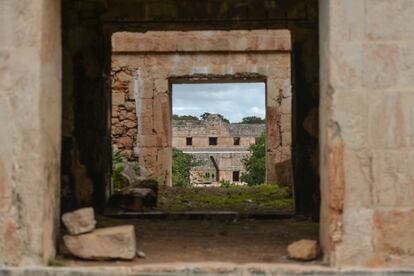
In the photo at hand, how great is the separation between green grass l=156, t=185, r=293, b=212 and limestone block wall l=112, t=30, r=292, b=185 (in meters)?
1.15

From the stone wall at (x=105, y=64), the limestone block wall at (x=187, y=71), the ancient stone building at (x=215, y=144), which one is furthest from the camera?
the ancient stone building at (x=215, y=144)

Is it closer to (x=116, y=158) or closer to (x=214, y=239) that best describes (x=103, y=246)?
(x=214, y=239)

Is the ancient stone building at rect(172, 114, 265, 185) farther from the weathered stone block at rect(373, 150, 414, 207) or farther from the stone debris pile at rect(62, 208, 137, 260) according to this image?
the weathered stone block at rect(373, 150, 414, 207)

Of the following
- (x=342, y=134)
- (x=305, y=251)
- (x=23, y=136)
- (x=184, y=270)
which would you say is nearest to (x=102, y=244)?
(x=184, y=270)

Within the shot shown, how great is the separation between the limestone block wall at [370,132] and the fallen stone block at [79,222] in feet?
4.95

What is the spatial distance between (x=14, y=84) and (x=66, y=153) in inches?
117

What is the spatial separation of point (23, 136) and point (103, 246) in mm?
832

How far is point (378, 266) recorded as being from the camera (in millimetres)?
3561

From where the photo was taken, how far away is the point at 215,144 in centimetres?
3909

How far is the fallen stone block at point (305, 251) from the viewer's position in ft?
12.6

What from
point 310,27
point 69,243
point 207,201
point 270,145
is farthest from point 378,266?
point 270,145

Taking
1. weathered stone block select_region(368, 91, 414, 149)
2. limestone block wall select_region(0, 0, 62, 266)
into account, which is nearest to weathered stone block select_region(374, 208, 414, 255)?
weathered stone block select_region(368, 91, 414, 149)

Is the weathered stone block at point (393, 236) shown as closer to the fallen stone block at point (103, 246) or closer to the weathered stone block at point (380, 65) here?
the weathered stone block at point (380, 65)

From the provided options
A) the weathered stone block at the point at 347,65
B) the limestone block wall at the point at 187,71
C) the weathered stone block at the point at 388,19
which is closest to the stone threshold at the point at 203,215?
the weathered stone block at the point at 347,65
